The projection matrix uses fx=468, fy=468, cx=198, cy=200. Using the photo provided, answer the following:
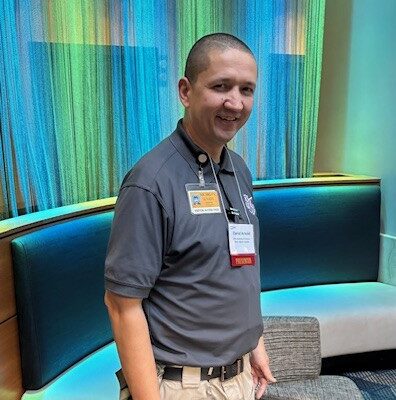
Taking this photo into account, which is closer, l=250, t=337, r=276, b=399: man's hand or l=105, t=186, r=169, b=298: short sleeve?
l=105, t=186, r=169, b=298: short sleeve

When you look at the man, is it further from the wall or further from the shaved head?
the wall

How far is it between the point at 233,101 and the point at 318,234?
78.4 inches

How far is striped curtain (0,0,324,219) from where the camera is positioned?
1923 millimetres

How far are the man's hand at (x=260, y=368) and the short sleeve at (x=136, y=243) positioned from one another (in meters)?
0.53

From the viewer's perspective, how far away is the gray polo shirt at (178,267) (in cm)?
102

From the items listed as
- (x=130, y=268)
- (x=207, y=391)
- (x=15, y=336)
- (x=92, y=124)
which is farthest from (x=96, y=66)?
(x=207, y=391)

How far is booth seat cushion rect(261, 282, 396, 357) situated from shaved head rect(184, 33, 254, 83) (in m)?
1.69

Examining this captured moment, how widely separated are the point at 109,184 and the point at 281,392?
125 centimetres

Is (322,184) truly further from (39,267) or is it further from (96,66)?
(39,267)

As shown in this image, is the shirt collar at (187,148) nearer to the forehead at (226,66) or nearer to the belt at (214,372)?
the forehead at (226,66)

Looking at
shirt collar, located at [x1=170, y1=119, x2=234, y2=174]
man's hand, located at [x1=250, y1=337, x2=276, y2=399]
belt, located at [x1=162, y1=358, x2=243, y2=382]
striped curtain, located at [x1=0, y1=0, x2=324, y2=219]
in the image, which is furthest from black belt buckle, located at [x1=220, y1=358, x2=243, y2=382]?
striped curtain, located at [x1=0, y1=0, x2=324, y2=219]

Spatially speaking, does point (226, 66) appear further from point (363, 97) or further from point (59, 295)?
point (363, 97)

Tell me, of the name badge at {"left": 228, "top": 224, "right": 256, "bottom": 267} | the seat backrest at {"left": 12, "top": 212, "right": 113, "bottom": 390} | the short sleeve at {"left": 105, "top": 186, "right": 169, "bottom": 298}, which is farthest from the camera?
the seat backrest at {"left": 12, "top": 212, "right": 113, "bottom": 390}

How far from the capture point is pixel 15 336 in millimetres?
1727
